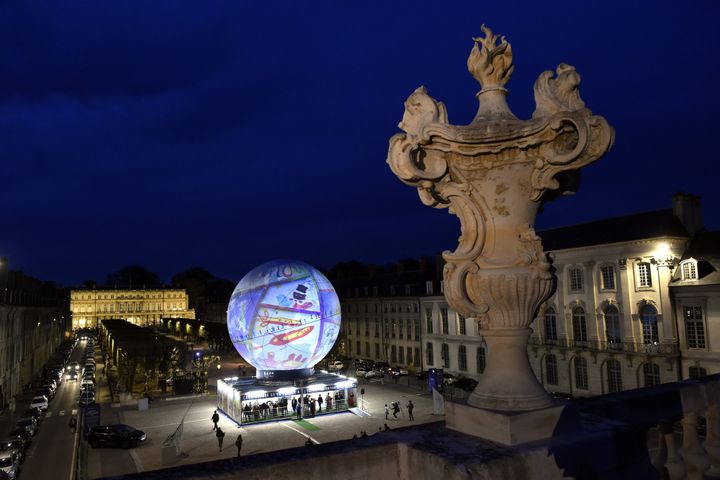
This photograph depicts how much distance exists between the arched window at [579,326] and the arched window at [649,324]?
4.14 m

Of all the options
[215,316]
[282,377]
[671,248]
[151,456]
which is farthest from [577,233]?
[215,316]

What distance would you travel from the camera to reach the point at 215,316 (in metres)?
116

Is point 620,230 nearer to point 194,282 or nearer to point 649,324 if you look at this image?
point 649,324

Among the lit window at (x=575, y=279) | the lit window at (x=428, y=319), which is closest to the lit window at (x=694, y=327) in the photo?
the lit window at (x=575, y=279)

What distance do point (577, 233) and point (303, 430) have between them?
2449 cm

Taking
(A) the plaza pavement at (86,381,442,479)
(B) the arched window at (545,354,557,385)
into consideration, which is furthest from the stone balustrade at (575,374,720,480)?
(B) the arched window at (545,354,557,385)

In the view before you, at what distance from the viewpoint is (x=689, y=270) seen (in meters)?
30.6

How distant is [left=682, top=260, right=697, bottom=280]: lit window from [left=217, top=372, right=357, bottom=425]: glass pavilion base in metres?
20.5

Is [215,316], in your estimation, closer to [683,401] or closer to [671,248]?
[671,248]

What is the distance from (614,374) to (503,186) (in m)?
34.2

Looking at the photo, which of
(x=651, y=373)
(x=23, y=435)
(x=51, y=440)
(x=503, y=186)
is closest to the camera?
(x=503, y=186)

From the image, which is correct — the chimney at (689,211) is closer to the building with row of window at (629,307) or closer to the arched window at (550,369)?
the building with row of window at (629,307)

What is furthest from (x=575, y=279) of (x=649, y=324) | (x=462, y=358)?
(x=462, y=358)

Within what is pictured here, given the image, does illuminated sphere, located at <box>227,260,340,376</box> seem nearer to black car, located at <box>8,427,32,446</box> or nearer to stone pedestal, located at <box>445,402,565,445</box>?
black car, located at <box>8,427,32,446</box>
